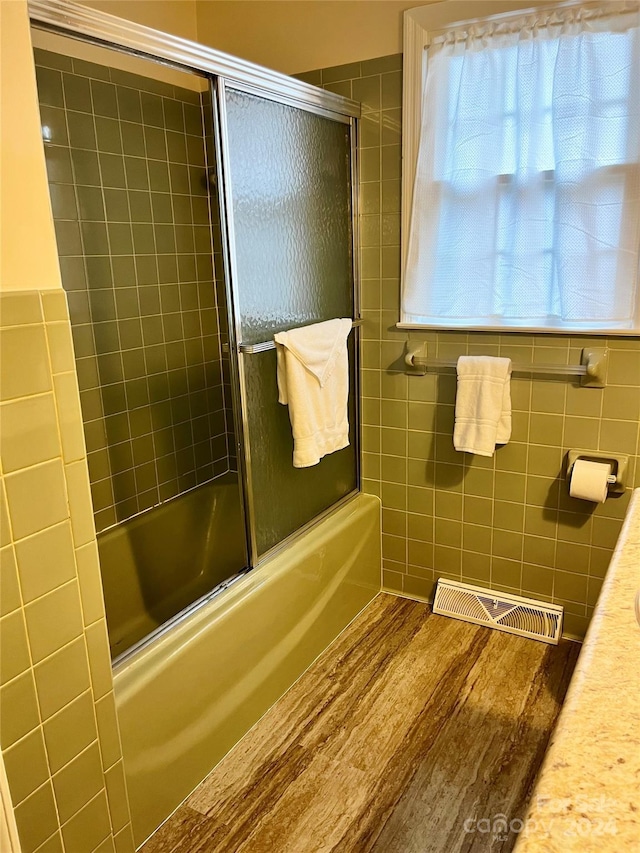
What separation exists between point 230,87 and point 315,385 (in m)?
0.87

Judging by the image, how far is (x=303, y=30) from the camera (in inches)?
88.0

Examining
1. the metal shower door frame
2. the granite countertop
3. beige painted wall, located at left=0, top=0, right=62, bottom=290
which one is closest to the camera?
the granite countertop

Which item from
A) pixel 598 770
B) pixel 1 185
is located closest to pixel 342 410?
pixel 1 185

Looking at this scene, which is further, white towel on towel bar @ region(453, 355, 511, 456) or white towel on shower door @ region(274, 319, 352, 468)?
white towel on towel bar @ region(453, 355, 511, 456)

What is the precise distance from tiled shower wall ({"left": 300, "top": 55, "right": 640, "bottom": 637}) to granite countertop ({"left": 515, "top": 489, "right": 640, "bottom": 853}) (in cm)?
121

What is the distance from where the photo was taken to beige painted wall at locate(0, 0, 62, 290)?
41.9 inches

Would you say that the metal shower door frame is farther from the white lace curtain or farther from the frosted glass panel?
the white lace curtain

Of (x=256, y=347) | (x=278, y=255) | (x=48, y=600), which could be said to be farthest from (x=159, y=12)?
(x=48, y=600)

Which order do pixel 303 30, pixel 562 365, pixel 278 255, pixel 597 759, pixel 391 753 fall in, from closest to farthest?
pixel 597 759
pixel 391 753
pixel 278 255
pixel 562 365
pixel 303 30

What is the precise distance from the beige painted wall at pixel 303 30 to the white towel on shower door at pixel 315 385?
93cm

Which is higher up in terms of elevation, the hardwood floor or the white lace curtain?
the white lace curtain

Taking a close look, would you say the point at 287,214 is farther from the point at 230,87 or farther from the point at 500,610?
the point at 500,610

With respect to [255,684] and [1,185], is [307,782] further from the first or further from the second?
[1,185]

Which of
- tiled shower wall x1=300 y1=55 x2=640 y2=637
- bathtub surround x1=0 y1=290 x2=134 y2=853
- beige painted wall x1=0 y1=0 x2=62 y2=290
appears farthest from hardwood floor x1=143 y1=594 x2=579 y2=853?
beige painted wall x1=0 y1=0 x2=62 y2=290
